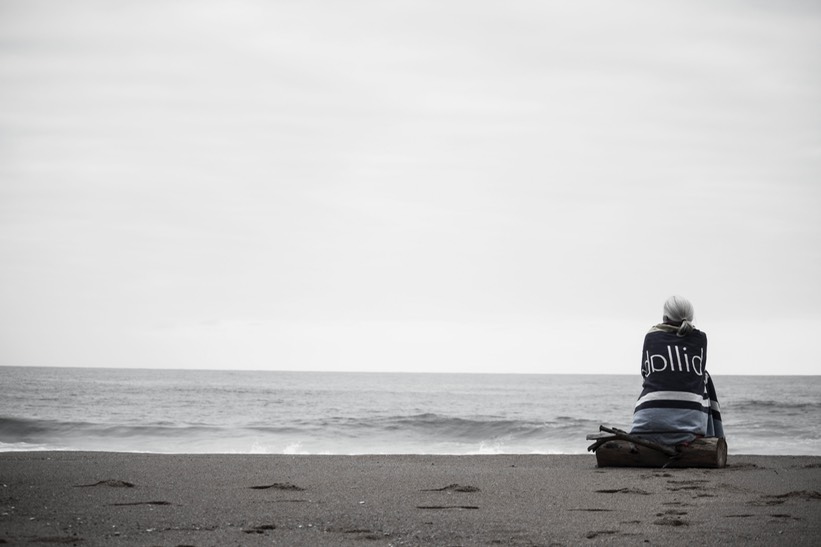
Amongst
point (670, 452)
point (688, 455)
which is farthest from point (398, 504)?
point (688, 455)

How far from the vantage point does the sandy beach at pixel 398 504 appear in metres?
4.19

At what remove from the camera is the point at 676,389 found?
774 cm

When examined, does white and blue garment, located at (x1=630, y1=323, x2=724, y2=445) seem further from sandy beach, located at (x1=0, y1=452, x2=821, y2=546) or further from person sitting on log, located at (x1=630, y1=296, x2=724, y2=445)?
sandy beach, located at (x1=0, y1=452, x2=821, y2=546)

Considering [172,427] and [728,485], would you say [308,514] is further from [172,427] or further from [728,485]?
[172,427]

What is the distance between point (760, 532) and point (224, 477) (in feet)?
15.0

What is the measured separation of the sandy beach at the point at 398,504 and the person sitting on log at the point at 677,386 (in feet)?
1.55

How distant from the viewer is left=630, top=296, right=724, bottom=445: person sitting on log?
770 cm

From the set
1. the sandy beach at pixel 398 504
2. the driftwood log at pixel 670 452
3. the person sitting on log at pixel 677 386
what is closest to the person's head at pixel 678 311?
the person sitting on log at pixel 677 386

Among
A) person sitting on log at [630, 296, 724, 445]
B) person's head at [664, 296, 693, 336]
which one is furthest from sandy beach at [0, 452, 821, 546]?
person's head at [664, 296, 693, 336]

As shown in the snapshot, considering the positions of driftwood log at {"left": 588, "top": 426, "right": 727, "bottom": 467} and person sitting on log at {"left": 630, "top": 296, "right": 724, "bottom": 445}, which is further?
person sitting on log at {"left": 630, "top": 296, "right": 724, "bottom": 445}

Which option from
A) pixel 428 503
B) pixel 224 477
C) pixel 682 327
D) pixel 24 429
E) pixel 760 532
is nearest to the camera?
pixel 760 532

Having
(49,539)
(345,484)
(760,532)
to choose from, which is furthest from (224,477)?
(760,532)

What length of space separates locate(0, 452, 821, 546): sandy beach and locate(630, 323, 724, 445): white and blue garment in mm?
484

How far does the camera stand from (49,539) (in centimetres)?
397
